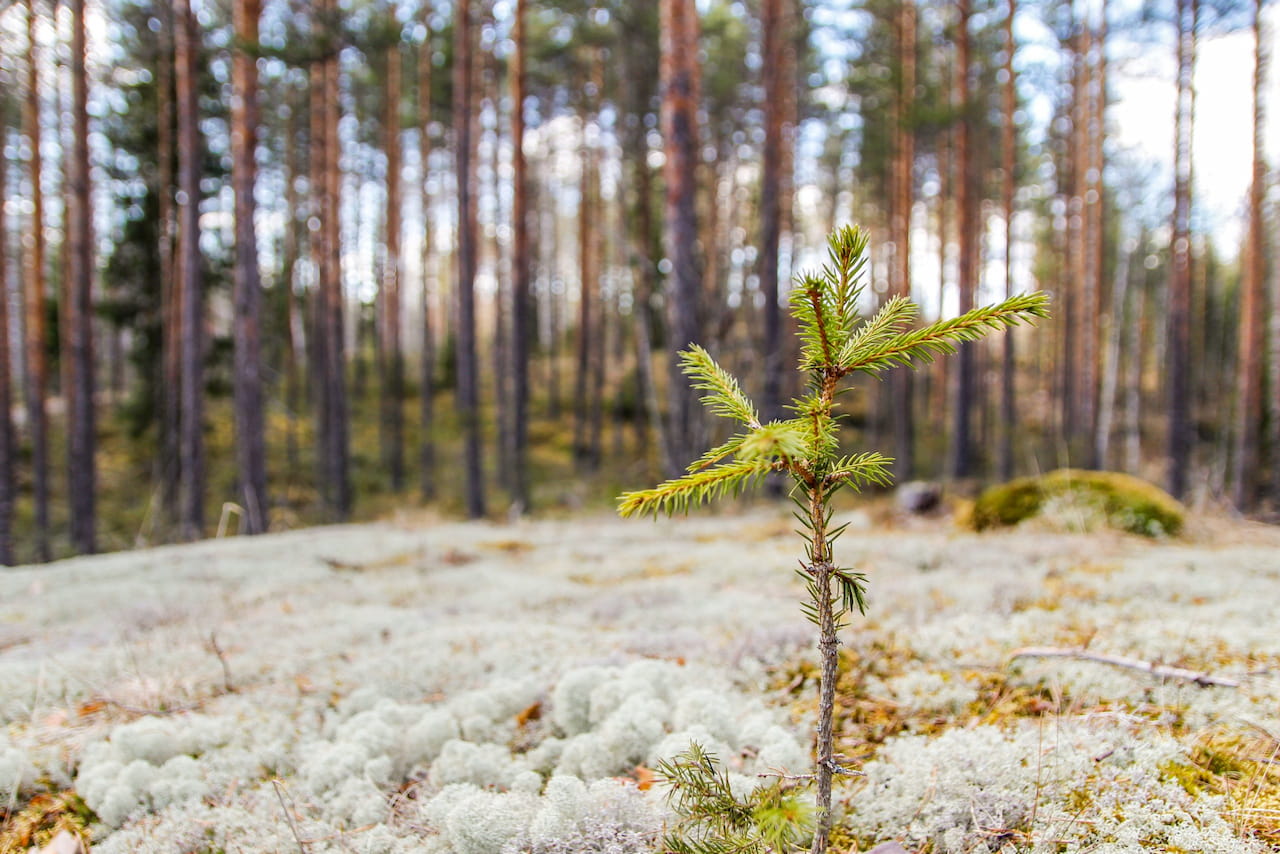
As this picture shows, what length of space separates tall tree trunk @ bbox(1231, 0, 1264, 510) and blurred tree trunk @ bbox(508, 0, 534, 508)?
1289 centimetres

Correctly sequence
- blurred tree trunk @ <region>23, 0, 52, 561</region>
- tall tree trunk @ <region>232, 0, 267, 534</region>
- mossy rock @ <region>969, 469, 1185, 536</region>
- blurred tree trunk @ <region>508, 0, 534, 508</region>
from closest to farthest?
mossy rock @ <region>969, 469, 1185, 536</region>, tall tree trunk @ <region>232, 0, 267, 534</region>, blurred tree trunk @ <region>23, 0, 52, 561</region>, blurred tree trunk @ <region>508, 0, 534, 508</region>

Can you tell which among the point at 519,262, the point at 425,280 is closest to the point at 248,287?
the point at 519,262

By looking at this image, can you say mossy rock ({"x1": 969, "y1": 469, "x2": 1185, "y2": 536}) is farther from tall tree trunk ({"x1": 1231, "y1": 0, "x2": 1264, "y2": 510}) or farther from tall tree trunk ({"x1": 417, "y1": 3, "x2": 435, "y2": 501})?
tall tree trunk ({"x1": 417, "y1": 3, "x2": 435, "y2": 501})

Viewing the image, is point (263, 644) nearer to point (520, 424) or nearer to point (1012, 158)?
point (520, 424)

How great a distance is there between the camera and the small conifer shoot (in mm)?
1014

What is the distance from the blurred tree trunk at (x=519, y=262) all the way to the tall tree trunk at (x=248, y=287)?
14.3 ft

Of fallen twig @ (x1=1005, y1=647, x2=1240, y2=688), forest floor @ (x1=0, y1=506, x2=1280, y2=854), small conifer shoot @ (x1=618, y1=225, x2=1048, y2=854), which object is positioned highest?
small conifer shoot @ (x1=618, y1=225, x2=1048, y2=854)

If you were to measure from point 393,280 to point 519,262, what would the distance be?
526cm

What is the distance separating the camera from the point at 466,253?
37.3 feet

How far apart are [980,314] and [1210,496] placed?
9910mm

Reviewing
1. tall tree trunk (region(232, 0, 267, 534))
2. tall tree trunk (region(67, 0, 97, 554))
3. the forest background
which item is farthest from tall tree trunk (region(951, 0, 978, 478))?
tall tree trunk (region(67, 0, 97, 554))

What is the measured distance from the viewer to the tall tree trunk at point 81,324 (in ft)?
32.7

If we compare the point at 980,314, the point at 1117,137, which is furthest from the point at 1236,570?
the point at 1117,137

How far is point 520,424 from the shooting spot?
12438mm
